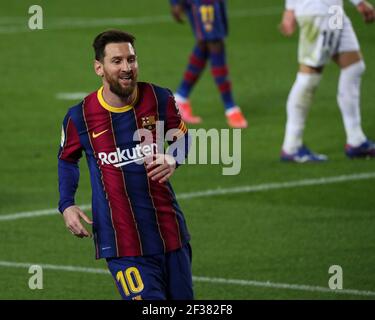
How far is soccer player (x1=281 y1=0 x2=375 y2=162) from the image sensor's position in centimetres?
1359

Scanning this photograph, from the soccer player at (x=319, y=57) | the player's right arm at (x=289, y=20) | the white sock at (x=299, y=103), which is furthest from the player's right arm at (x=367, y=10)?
the white sock at (x=299, y=103)

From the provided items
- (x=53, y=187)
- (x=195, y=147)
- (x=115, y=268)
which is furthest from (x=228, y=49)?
(x=115, y=268)

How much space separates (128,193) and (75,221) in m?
0.34

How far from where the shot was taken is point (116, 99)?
25.0ft

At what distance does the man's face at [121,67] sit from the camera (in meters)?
7.45

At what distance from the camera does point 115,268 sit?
302 inches

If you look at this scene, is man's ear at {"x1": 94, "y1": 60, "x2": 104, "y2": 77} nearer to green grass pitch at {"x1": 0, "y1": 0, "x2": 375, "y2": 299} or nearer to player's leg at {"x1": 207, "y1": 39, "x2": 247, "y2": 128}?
green grass pitch at {"x1": 0, "y1": 0, "x2": 375, "y2": 299}

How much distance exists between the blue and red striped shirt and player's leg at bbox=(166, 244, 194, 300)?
0.07 metres

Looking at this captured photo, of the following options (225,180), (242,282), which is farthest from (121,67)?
(225,180)

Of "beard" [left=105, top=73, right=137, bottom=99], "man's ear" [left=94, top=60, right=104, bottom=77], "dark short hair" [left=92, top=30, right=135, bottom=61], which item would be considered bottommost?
"beard" [left=105, top=73, right=137, bottom=99]

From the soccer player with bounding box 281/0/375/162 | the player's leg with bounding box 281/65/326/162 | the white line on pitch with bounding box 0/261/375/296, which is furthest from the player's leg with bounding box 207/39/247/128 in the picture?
the white line on pitch with bounding box 0/261/375/296

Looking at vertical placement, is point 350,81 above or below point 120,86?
below

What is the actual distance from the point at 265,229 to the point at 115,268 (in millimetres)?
4043

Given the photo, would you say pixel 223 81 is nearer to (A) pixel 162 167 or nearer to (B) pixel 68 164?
(B) pixel 68 164
